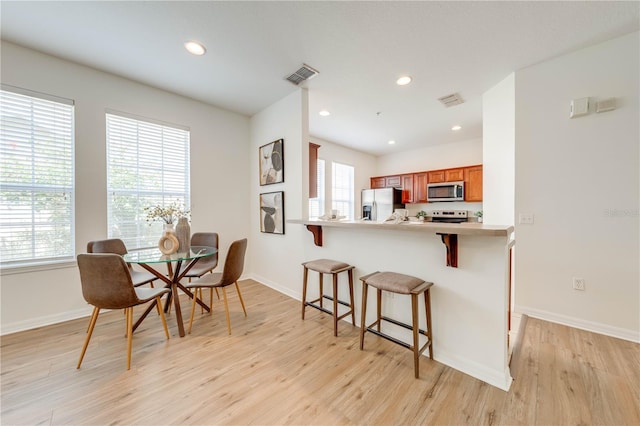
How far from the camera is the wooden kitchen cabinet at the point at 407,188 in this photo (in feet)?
19.6

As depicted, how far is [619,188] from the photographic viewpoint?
2.16 m

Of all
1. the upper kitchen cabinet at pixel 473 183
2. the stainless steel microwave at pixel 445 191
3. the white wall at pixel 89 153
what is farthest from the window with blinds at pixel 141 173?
the upper kitchen cabinet at pixel 473 183

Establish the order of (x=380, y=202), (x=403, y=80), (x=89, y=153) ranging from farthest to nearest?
(x=380, y=202)
(x=403, y=80)
(x=89, y=153)

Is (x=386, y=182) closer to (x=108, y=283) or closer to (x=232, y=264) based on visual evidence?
(x=232, y=264)

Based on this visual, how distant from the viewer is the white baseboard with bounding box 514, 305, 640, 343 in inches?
83.7

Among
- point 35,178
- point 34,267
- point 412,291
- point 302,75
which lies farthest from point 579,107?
point 34,267

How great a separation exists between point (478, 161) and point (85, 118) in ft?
22.2

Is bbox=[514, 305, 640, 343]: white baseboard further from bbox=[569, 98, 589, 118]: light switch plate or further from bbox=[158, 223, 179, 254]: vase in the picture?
bbox=[158, 223, 179, 254]: vase

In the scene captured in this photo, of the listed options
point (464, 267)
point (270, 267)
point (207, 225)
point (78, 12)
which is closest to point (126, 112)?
point (78, 12)

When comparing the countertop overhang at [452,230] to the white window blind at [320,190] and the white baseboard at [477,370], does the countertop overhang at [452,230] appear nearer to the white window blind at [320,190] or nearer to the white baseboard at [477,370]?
the white baseboard at [477,370]

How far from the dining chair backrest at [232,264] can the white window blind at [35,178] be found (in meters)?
1.87

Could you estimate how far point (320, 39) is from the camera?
219cm

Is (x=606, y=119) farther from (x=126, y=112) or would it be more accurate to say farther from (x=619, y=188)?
(x=126, y=112)

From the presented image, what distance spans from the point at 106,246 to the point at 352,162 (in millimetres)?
5162
